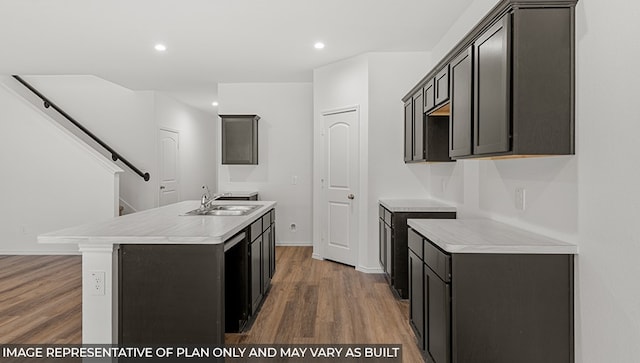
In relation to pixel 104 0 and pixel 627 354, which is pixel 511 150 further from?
pixel 104 0

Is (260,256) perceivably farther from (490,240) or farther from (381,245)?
(490,240)

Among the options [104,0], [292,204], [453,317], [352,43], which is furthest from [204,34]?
[453,317]

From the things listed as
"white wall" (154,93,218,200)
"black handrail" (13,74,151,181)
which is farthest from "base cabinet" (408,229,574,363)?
"white wall" (154,93,218,200)

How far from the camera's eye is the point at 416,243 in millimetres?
2742

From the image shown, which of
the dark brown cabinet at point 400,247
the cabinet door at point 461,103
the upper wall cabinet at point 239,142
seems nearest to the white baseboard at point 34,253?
the upper wall cabinet at point 239,142

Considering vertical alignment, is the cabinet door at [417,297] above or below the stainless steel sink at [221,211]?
below

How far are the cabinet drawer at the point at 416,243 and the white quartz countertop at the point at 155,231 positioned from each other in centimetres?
124

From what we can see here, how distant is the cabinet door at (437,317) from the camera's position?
6.71 ft

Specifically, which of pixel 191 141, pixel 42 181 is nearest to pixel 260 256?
pixel 42 181

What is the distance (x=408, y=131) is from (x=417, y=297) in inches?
86.4

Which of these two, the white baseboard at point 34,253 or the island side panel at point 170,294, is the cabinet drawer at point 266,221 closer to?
the island side panel at point 170,294

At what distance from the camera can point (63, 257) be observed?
562 centimetres

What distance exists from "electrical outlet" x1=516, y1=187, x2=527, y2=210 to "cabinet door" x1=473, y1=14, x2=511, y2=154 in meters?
0.43

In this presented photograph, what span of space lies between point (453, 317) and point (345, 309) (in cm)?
170
